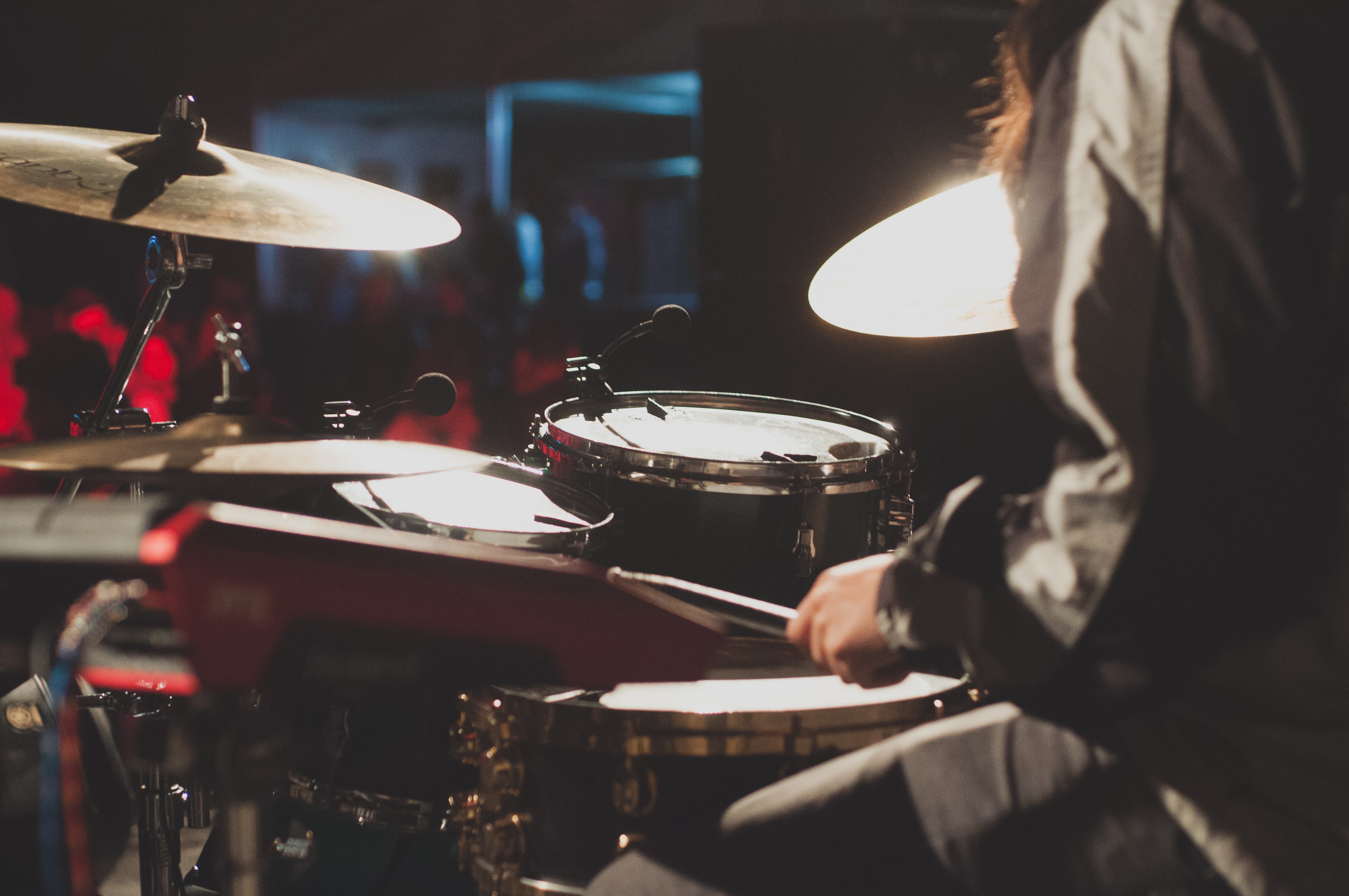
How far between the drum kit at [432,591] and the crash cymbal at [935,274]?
0.25 metres

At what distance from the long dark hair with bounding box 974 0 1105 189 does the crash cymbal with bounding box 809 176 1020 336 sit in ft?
0.49

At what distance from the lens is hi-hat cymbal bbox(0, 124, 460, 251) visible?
1.35m

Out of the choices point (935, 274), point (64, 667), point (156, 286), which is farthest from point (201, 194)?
point (935, 274)

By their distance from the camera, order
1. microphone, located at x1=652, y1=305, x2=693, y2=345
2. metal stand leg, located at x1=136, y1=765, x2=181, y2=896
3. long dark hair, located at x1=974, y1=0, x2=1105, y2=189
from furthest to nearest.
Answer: microphone, located at x1=652, y1=305, x2=693, y2=345 < metal stand leg, located at x1=136, y1=765, x2=181, y2=896 < long dark hair, located at x1=974, y1=0, x2=1105, y2=189

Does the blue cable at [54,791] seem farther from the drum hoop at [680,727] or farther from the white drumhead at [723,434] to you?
the white drumhead at [723,434]

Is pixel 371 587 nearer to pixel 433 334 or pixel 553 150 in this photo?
pixel 433 334

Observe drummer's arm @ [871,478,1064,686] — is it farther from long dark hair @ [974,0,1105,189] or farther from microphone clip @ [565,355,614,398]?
microphone clip @ [565,355,614,398]

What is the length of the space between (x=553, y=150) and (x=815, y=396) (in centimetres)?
613

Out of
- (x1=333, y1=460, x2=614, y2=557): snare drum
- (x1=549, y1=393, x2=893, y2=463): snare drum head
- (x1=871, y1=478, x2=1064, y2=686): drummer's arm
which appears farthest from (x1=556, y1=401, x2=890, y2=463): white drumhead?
(x1=871, y1=478, x2=1064, y2=686): drummer's arm

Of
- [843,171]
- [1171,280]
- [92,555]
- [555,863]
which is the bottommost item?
[555,863]

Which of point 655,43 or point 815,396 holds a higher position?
point 655,43

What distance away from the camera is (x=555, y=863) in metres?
1.24

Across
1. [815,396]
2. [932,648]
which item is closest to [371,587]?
[932,648]

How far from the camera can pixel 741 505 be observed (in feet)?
5.07
